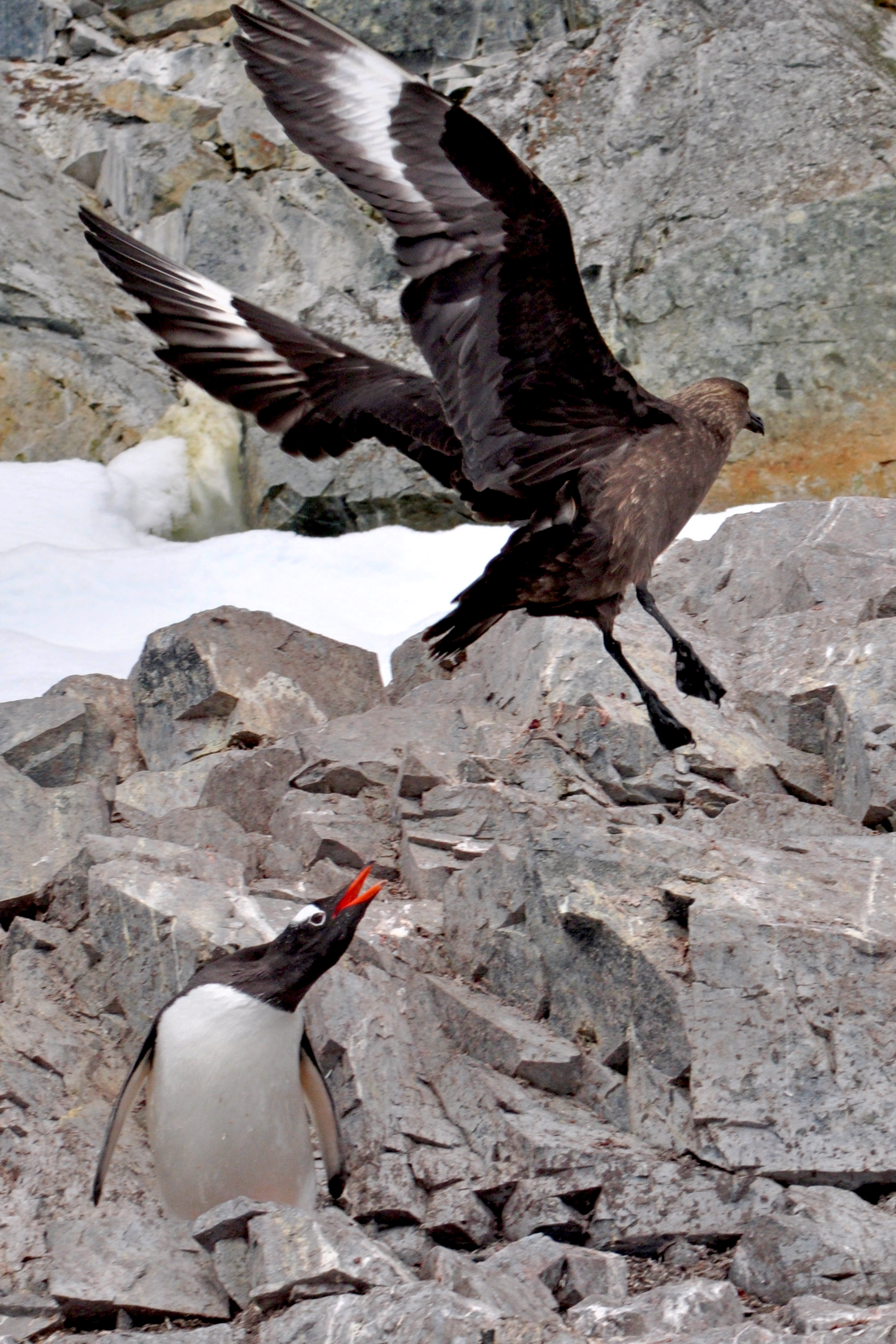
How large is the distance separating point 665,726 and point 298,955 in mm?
1862

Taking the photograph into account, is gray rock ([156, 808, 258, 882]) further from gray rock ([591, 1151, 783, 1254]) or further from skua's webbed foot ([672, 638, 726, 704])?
gray rock ([591, 1151, 783, 1254])

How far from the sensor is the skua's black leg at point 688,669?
5484 mm

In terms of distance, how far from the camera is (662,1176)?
3.71 meters

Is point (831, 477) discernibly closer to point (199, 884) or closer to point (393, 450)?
point (393, 450)

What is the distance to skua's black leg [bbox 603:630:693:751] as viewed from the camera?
534cm

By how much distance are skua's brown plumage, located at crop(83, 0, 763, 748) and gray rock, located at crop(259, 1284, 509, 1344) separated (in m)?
2.71

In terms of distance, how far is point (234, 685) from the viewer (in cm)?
658

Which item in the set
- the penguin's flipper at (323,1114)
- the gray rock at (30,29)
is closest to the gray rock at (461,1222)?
the penguin's flipper at (323,1114)

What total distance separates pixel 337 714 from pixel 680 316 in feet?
21.2

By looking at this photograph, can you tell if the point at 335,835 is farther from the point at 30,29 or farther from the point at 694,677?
the point at 30,29

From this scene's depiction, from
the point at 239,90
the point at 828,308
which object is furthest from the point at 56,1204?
the point at 239,90

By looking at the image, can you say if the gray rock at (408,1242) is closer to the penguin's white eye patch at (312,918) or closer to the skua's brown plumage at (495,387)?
the penguin's white eye patch at (312,918)

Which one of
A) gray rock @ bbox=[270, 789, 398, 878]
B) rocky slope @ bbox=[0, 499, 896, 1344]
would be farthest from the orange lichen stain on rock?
gray rock @ bbox=[270, 789, 398, 878]

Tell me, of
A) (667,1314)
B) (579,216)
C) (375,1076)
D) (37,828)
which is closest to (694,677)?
(375,1076)
